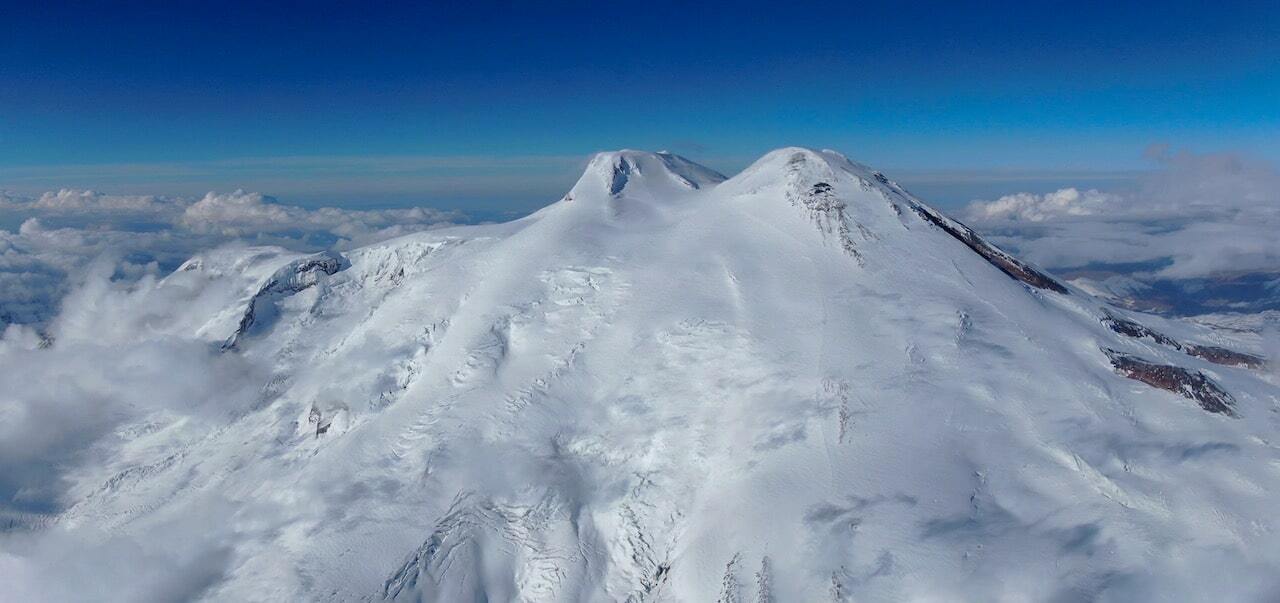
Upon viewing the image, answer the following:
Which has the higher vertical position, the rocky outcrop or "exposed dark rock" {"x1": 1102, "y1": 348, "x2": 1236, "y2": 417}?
the rocky outcrop

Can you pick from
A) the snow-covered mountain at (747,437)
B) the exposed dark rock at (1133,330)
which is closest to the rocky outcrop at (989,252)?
the snow-covered mountain at (747,437)

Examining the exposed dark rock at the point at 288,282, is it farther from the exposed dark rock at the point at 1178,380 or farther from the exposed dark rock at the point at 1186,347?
the exposed dark rock at the point at 1186,347

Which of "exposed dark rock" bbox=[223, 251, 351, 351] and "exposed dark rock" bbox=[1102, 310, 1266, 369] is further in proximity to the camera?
"exposed dark rock" bbox=[223, 251, 351, 351]

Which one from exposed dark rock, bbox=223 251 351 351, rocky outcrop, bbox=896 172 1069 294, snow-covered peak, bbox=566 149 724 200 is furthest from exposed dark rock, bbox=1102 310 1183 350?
exposed dark rock, bbox=223 251 351 351

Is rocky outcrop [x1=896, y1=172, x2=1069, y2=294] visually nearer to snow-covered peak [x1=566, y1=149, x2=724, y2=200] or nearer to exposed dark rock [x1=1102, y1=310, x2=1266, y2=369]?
exposed dark rock [x1=1102, y1=310, x2=1266, y2=369]

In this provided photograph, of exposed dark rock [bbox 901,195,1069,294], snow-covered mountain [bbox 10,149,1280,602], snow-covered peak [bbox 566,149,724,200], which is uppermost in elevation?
snow-covered peak [bbox 566,149,724,200]

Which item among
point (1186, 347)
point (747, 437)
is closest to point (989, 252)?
point (1186, 347)

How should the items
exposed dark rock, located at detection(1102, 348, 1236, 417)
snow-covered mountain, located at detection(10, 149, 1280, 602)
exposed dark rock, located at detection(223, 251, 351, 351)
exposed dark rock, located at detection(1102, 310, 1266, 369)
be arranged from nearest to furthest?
snow-covered mountain, located at detection(10, 149, 1280, 602) → exposed dark rock, located at detection(1102, 348, 1236, 417) → exposed dark rock, located at detection(1102, 310, 1266, 369) → exposed dark rock, located at detection(223, 251, 351, 351)

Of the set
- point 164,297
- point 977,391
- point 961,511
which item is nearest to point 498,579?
point 961,511

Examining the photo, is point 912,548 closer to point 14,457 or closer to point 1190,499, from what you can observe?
point 1190,499
